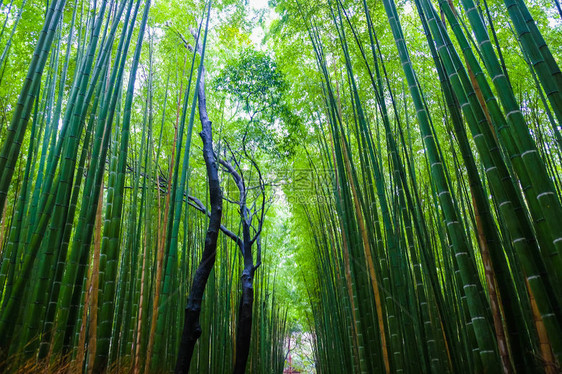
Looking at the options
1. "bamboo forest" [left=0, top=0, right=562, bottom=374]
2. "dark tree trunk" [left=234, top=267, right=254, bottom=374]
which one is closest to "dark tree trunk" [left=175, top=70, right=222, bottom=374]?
"bamboo forest" [left=0, top=0, right=562, bottom=374]

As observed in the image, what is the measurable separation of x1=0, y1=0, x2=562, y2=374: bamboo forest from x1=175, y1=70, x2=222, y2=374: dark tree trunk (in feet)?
0.05

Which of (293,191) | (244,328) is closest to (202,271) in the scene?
(244,328)

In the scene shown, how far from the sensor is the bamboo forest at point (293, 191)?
1.08 m

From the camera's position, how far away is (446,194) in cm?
114

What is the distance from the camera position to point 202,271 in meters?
2.97

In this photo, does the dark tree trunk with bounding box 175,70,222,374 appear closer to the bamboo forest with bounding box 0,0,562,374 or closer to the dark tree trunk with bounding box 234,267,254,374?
the bamboo forest with bounding box 0,0,562,374

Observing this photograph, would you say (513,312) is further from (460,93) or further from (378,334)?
(378,334)

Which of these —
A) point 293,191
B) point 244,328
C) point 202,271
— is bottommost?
point 244,328

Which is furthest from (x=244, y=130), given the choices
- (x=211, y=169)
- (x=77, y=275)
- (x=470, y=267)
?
(x=470, y=267)

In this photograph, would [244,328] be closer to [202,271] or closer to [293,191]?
[202,271]

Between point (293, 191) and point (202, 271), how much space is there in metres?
2.66

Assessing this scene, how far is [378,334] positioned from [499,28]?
3.74 metres

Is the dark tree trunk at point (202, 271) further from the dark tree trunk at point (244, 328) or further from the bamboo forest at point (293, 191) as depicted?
the dark tree trunk at point (244, 328)

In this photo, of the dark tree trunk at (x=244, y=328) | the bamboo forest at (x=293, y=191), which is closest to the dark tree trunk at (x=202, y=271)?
the bamboo forest at (x=293, y=191)
